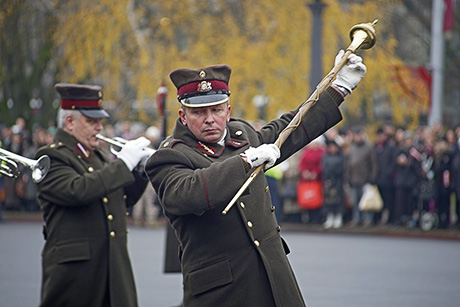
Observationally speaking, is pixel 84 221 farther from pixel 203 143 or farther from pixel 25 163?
pixel 203 143

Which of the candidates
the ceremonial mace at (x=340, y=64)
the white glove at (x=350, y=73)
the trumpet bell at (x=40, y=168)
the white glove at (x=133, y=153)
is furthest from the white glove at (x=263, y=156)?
the white glove at (x=133, y=153)

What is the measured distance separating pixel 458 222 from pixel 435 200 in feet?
1.98

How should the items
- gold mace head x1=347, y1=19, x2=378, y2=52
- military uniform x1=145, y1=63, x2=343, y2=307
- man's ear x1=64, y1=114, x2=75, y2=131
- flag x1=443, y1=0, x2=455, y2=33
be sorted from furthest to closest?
1. flag x1=443, y1=0, x2=455, y2=33
2. man's ear x1=64, y1=114, x2=75, y2=131
3. gold mace head x1=347, y1=19, x2=378, y2=52
4. military uniform x1=145, y1=63, x2=343, y2=307

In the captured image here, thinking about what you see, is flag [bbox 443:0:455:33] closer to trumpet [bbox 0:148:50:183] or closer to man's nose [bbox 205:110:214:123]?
trumpet [bbox 0:148:50:183]

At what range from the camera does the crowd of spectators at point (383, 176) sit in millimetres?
16328

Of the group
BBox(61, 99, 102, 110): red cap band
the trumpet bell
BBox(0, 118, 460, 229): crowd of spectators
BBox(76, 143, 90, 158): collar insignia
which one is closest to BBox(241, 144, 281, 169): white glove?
the trumpet bell

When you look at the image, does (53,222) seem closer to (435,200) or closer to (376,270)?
(376,270)

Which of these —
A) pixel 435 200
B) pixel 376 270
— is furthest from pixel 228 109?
pixel 435 200

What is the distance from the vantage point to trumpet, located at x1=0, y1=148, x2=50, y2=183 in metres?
5.78

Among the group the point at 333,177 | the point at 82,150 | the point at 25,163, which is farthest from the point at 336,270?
the point at 25,163

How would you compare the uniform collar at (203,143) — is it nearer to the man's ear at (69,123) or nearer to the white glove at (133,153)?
the white glove at (133,153)

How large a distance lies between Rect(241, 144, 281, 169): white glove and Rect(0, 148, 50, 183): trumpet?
1792 millimetres

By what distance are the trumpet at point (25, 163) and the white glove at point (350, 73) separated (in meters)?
2.03

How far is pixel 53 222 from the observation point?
20.9 ft
